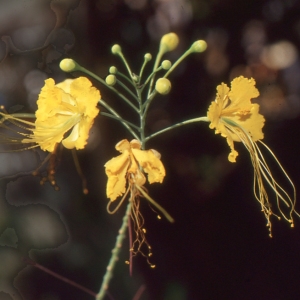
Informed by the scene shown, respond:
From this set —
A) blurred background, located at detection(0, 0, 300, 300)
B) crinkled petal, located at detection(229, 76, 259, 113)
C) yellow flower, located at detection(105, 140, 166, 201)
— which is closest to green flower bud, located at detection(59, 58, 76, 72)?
yellow flower, located at detection(105, 140, 166, 201)

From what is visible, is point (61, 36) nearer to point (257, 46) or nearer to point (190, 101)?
point (190, 101)

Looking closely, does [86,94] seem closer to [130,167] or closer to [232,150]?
[130,167]

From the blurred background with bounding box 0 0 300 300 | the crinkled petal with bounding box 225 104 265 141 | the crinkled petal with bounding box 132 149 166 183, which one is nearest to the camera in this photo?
the crinkled petal with bounding box 132 149 166 183

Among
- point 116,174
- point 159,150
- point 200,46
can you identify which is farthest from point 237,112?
point 159,150

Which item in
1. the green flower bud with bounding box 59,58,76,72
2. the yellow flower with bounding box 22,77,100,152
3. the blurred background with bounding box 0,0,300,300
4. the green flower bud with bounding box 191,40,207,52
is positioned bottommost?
the blurred background with bounding box 0,0,300,300

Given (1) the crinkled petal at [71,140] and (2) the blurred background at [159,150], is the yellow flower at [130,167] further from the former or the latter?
(2) the blurred background at [159,150]

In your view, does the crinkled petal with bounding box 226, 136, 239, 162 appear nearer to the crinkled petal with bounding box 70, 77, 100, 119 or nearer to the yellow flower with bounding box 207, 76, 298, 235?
the yellow flower with bounding box 207, 76, 298, 235

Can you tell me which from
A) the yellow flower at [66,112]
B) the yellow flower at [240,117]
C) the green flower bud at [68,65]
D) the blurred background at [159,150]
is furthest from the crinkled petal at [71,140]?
the blurred background at [159,150]
